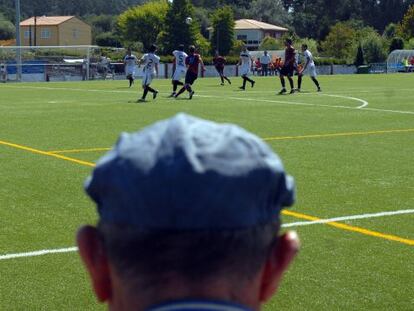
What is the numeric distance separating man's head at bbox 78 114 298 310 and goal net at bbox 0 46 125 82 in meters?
49.3

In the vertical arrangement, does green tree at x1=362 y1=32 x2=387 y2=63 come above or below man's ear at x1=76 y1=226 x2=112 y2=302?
below

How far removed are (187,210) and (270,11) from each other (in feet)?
573

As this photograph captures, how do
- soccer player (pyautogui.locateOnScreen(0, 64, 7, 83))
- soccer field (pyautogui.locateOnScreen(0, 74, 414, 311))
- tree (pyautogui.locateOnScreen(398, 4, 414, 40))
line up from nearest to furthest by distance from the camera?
soccer field (pyautogui.locateOnScreen(0, 74, 414, 311)), soccer player (pyautogui.locateOnScreen(0, 64, 7, 83)), tree (pyautogui.locateOnScreen(398, 4, 414, 40))

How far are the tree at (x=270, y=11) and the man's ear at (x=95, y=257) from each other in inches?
6722

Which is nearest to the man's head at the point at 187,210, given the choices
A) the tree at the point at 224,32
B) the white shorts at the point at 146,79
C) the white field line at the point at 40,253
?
the white field line at the point at 40,253

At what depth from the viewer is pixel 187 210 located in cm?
158

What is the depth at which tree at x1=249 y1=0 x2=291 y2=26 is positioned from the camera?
171250 millimetres

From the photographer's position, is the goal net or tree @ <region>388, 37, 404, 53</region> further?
tree @ <region>388, 37, 404, 53</region>

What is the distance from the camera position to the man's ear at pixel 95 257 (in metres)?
1.73

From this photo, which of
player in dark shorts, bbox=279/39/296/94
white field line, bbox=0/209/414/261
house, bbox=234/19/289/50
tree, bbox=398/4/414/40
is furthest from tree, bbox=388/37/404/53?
white field line, bbox=0/209/414/261

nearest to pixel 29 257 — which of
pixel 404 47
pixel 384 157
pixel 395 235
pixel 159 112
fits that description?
pixel 395 235

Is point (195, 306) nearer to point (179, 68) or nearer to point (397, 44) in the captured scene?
point (179, 68)

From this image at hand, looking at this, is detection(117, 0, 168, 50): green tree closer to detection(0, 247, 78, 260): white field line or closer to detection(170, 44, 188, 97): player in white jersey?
detection(170, 44, 188, 97): player in white jersey

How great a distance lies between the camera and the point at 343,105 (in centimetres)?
2555
